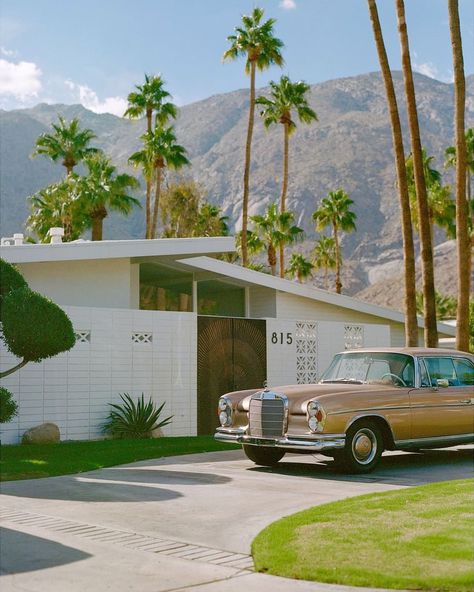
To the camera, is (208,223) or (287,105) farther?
(208,223)

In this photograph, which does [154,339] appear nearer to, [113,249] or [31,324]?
[113,249]

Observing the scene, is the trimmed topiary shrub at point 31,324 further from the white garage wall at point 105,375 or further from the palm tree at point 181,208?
the palm tree at point 181,208

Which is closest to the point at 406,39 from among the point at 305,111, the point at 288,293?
the point at 288,293

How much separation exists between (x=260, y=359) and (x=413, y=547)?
14.2 m

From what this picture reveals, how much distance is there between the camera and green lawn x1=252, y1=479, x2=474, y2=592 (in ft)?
18.4

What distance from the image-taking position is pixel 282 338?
21.0 m

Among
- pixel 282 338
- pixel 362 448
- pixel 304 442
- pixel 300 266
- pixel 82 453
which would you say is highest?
pixel 300 266

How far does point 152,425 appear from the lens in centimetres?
1773

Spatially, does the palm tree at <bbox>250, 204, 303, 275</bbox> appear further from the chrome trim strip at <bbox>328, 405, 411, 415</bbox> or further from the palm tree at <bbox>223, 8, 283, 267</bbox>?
the chrome trim strip at <bbox>328, 405, 411, 415</bbox>

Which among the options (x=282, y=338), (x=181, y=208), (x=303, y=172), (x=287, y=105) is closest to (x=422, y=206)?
(x=282, y=338)

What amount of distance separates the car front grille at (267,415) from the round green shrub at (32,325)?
121 inches

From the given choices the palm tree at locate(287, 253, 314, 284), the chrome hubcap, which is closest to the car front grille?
the chrome hubcap

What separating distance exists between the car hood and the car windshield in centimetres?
23

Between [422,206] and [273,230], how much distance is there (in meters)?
29.2
